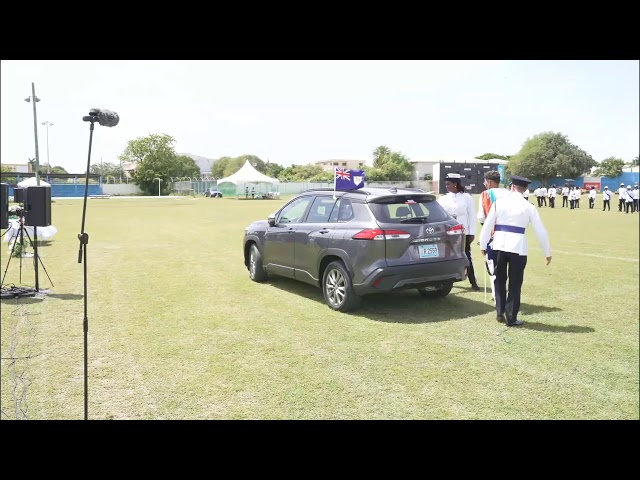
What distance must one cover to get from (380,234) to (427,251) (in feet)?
2.15

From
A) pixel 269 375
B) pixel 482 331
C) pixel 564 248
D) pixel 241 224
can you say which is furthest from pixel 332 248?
pixel 241 224

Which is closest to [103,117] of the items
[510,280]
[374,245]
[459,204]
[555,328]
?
[374,245]

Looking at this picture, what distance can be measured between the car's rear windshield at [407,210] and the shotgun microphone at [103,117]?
3.44 metres

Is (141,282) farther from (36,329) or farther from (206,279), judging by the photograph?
(36,329)

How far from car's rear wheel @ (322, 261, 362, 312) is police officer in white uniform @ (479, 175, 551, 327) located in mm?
1571

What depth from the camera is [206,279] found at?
26.6 ft

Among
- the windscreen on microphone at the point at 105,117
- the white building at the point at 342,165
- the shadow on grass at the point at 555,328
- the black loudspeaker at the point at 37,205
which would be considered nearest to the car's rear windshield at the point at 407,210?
the white building at the point at 342,165

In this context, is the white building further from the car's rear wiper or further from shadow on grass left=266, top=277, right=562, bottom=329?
shadow on grass left=266, top=277, right=562, bottom=329

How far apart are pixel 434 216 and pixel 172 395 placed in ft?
12.5

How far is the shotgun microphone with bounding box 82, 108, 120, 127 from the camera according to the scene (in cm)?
301

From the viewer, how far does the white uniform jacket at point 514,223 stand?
5516 millimetres

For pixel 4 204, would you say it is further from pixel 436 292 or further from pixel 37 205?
pixel 436 292

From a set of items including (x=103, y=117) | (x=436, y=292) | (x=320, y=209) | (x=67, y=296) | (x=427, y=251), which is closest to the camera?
(x=103, y=117)

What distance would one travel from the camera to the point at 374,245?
5.84 m
